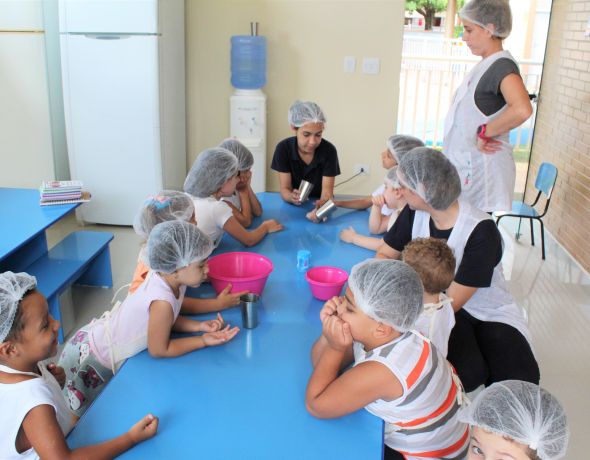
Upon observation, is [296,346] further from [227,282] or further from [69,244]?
[69,244]

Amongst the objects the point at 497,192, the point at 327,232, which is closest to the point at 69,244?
the point at 327,232

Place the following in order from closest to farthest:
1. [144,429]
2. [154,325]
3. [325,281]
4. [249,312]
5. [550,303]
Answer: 1. [144,429]
2. [154,325]
3. [249,312]
4. [325,281]
5. [550,303]

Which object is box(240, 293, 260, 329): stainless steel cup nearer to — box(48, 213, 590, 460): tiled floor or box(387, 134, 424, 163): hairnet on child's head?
box(387, 134, 424, 163): hairnet on child's head

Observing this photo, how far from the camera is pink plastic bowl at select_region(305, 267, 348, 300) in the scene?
180 centimetres

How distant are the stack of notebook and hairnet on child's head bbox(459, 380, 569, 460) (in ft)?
8.24

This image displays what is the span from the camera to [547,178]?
398 cm

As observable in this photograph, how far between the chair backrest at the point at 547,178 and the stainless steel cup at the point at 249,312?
114 inches

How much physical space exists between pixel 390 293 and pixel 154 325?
64 cm

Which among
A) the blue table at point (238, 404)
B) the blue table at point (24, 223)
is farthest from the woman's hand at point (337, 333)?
the blue table at point (24, 223)

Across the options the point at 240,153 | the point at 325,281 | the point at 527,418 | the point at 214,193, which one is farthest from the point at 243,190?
the point at 527,418

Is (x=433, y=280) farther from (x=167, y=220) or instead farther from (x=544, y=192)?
(x=544, y=192)

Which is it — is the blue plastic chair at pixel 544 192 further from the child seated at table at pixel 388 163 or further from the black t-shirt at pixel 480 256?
the black t-shirt at pixel 480 256

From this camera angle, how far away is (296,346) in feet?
5.14

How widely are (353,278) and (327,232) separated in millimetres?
1161
